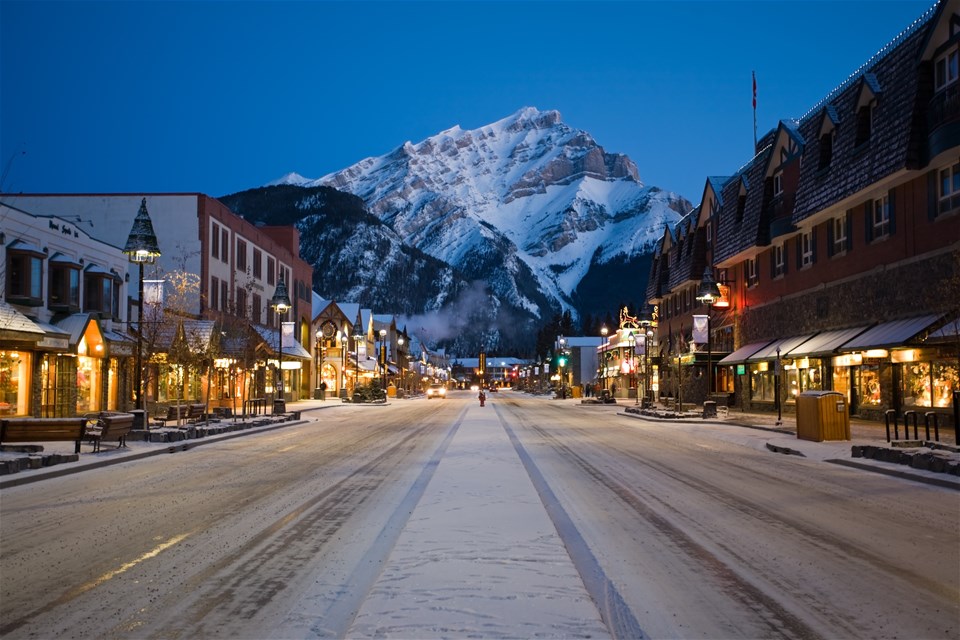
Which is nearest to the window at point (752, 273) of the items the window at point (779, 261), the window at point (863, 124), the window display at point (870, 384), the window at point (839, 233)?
the window at point (779, 261)

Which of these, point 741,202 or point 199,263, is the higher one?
point 741,202

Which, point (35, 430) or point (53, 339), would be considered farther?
point (53, 339)

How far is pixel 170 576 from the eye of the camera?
7598mm

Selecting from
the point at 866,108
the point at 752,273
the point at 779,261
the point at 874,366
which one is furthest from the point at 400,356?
the point at 866,108

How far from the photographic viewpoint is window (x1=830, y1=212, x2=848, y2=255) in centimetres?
3492

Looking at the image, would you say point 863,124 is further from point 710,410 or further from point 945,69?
point 710,410

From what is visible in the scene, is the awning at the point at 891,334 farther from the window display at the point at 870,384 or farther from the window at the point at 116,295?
the window at the point at 116,295

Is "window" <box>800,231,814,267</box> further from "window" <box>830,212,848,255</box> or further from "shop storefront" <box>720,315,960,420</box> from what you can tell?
"shop storefront" <box>720,315,960,420</box>

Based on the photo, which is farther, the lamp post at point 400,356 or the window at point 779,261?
the lamp post at point 400,356

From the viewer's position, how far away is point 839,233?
36.0m

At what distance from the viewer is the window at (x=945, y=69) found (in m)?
26.6

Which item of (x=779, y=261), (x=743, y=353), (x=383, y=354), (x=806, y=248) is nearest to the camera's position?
(x=806, y=248)

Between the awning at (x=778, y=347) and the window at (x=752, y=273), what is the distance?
551 centimetres

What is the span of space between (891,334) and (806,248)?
13.0 m
